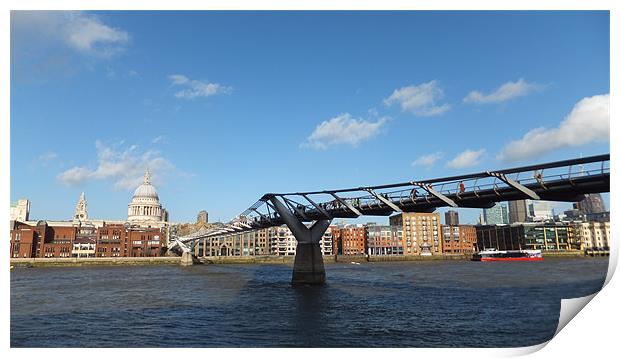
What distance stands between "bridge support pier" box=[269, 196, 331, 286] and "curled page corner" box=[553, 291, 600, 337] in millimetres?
30717

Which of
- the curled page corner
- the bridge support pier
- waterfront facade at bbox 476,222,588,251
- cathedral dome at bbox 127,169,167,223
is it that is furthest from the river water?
cathedral dome at bbox 127,169,167,223

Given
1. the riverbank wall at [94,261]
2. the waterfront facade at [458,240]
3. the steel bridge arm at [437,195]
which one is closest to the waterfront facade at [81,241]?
the riverbank wall at [94,261]

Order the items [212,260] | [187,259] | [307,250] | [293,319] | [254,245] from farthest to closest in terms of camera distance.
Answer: [254,245] → [212,260] → [187,259] → [307,250] → [293,319]

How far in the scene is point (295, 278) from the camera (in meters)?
47.4

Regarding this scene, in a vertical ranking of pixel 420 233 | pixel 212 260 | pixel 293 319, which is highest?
pixel 420 233

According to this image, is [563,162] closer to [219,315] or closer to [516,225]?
[219,315]

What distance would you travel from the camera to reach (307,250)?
46.4 meters

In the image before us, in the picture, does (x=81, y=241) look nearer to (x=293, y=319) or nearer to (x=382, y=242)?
(x=382, y=242)

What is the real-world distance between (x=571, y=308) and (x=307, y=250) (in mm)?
31837

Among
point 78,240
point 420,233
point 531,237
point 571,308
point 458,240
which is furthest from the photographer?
point 458,240

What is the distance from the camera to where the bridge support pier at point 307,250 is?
4634 cm

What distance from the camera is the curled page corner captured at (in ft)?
51.8

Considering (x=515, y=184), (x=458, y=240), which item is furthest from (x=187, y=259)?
(x=515, y=184)
